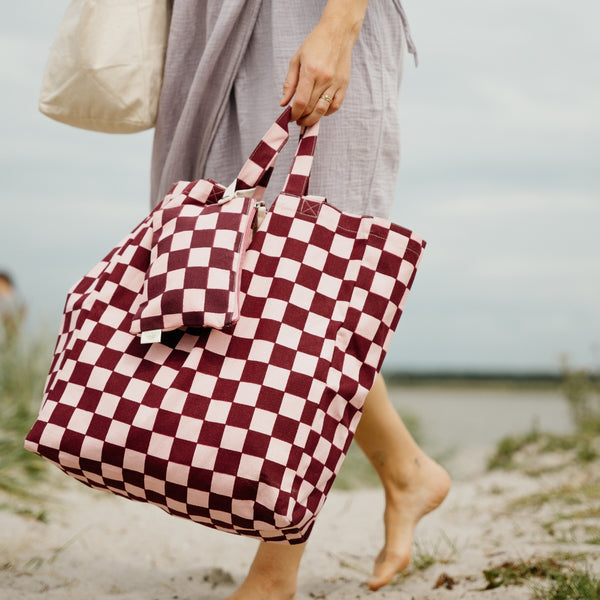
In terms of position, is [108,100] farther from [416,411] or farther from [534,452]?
[416,411]

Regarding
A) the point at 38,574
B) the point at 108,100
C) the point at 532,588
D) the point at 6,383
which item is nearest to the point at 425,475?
the point at 532,588

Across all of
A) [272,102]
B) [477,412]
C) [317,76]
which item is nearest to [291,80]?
[317,76]

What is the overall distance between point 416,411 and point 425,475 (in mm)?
4972

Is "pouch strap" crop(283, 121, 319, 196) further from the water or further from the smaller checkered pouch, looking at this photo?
the water

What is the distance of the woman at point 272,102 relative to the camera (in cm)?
157

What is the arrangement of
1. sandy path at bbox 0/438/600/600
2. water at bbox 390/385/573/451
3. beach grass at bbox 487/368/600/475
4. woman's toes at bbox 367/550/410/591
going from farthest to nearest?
water at bbox 390/385/573/451 → beach grass at bbox 487/368/600/475 → sandy path at bbox 0/438/600/600 → woman's toes at bbox 367/550/410/591

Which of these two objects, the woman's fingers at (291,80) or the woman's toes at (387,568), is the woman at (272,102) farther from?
the woman's toes at (387,568)

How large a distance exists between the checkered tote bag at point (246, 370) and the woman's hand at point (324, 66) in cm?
8

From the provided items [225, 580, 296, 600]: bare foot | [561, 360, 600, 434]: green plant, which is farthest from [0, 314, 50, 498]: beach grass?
[561, 360, 600, 434]: green plant

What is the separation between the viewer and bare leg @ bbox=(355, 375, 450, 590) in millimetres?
1773

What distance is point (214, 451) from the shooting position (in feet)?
3.93

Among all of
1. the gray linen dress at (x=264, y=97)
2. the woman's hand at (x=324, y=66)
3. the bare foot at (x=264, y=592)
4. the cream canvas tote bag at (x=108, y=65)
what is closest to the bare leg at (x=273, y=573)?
the bare foot at (x=264, y=592)

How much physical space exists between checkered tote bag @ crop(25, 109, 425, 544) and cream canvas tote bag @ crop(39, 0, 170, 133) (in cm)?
40

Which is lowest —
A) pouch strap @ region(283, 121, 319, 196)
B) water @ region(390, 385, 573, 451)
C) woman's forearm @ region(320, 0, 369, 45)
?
water @ region(390, 385, 573, 451)
